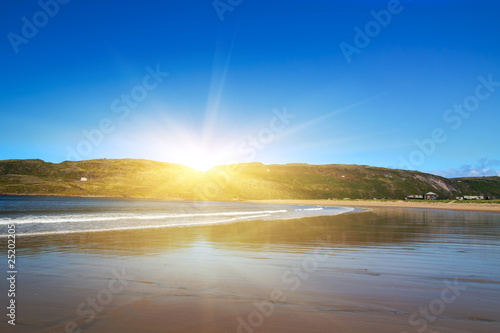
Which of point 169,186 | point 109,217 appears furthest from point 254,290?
point 169,186

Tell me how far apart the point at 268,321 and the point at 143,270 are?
5317mm

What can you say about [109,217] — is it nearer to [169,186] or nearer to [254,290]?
[254,290]

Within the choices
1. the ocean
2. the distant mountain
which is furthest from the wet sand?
the distant mountain

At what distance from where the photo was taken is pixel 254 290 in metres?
7.21

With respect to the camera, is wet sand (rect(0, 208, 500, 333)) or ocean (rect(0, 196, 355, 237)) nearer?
wet sand (rect(0, 208, 500, 333))

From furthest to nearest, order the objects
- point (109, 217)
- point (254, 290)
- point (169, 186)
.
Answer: point (169, 186) < point (109, 217) < point (254, 290)

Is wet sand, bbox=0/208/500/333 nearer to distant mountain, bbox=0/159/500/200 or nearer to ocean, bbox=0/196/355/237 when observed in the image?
ocean, bbox=0/196/355/237

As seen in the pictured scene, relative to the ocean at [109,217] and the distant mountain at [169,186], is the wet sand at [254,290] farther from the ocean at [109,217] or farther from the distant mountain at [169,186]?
the distant mountain at [169,186]

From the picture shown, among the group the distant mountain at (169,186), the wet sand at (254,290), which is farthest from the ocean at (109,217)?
the distant mountain at (169,186)

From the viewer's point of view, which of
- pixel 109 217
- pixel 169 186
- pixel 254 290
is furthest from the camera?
pixel 169 186

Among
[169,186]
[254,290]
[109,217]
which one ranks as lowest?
[254,290]

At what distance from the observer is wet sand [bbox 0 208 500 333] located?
516 cm

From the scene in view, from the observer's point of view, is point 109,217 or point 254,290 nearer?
point 254,290

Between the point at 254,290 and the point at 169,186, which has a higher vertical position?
the point at 169,186
